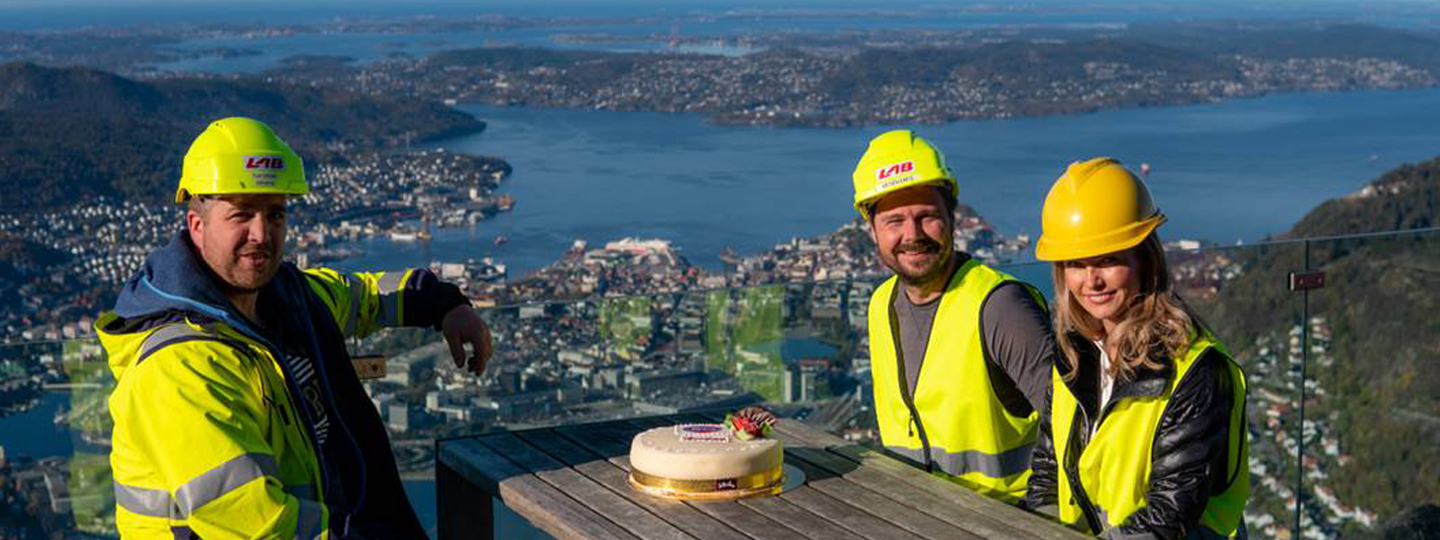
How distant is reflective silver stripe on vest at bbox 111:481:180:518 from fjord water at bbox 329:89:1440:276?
→ 30949 mm

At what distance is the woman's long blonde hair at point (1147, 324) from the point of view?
2.30 meters

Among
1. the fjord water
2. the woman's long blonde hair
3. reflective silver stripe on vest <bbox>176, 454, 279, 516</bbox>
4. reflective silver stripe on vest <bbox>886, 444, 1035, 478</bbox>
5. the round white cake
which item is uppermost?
the woman's long blonde hair

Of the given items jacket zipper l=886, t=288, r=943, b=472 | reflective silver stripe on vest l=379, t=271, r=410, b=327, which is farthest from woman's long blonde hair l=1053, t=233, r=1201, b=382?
reflective silver stripe on vest l=379, t=271, r=410, b=327

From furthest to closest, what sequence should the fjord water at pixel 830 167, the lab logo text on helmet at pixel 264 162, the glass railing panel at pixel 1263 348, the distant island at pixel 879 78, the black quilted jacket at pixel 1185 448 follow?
the distant island at pixel 879 78 < the fjord water at pixel 830 167 < the glass railing panel at pixel 1263 348 < the lab logo text on helmet at pixel 264 162 < the black quilted jacket at pixel 1185 448

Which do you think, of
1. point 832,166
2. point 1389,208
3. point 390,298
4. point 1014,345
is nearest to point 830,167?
point 832,166

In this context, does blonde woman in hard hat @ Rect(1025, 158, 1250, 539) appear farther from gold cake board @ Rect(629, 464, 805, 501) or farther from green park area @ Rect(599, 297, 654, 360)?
green park area @ Rect(599, 297, 654, 360)

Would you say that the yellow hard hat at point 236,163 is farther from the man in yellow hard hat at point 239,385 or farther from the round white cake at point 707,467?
the round white cake at point 707,467

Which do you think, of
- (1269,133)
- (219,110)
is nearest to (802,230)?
(219,110)

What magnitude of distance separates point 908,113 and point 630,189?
63.4 feet

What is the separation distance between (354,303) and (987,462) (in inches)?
52.4

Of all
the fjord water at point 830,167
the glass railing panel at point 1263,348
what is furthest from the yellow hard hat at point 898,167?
the fjord water at point 830,167

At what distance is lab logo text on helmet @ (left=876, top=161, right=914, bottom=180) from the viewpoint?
3055mm

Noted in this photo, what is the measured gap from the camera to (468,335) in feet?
11.1

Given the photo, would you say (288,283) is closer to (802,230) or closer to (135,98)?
(802,230)
